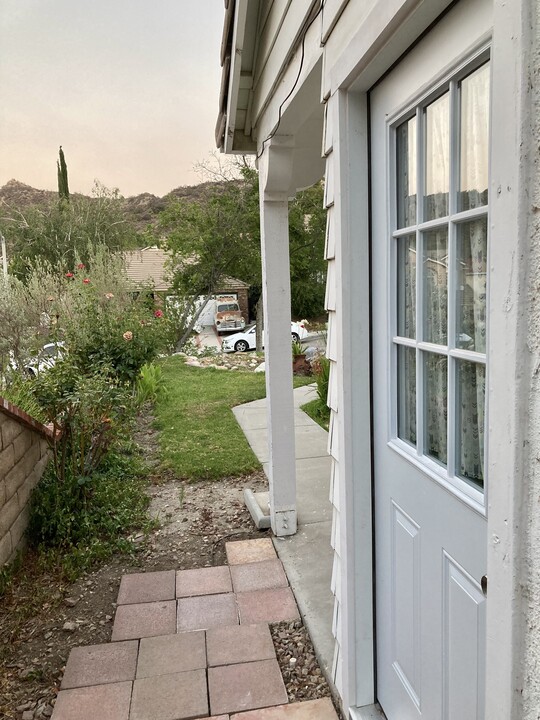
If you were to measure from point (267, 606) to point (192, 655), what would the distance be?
0.54 m

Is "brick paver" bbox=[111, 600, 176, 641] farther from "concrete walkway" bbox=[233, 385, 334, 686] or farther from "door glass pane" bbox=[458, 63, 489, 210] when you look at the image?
"door glass pane" bbox=[458, 63, 489, 210]

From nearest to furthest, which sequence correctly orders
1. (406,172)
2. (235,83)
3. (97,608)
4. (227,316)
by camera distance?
(406,172), (97,608), (235,83), (227,316)

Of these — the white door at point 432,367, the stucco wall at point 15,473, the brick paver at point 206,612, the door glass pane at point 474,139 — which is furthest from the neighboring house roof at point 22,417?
the door glass pane at point 474,139

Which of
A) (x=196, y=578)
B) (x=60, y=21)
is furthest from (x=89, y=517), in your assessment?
(x=60, y=21)

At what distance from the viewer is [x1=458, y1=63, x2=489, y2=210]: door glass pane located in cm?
120

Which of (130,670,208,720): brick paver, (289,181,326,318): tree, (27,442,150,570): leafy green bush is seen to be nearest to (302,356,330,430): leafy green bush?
(27,442,150,570): leafy green bush

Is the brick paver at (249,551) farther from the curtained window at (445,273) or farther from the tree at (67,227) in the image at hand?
the tree at (67,227)

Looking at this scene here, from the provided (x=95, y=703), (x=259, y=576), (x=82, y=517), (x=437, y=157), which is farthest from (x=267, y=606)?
(x=437, y=157)

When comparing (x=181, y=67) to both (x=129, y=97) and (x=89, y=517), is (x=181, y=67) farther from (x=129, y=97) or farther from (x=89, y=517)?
(x=89, y=517)

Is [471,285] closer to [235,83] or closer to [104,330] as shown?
[235,83]

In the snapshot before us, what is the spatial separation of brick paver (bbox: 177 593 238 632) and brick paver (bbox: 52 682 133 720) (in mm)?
502

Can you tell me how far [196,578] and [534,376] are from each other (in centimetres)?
294

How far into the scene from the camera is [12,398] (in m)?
4.33

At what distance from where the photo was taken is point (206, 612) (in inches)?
115
